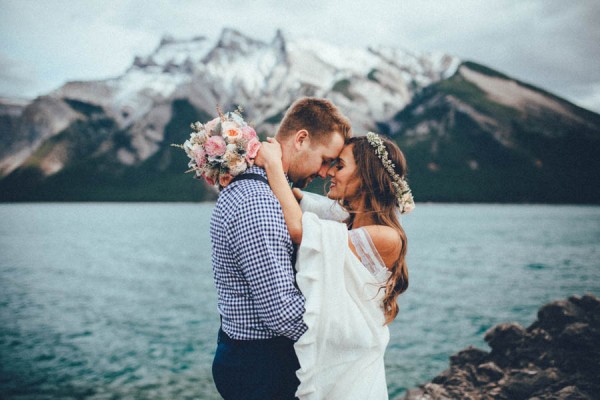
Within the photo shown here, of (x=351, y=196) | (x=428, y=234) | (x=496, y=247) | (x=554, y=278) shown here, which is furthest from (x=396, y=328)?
(x=428, y=234)

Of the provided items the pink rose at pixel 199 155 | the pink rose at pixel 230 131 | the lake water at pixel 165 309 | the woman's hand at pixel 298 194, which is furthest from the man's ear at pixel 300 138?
the lake water at pixel 165 309

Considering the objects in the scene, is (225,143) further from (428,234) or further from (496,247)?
(428,234)

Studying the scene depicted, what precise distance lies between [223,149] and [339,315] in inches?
60.6

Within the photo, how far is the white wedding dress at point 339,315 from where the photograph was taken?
129 inches

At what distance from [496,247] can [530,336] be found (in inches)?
1934

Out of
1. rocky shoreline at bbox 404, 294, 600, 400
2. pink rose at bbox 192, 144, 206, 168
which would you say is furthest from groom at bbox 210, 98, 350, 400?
rocky shoreline at bbox 404, 294, 600, 400

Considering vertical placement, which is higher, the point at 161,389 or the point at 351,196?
the point at 351,196

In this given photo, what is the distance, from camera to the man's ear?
4008 mm

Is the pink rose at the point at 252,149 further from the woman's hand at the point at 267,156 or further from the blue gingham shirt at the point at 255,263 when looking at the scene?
the blue gingham shirt at the point at 255,263

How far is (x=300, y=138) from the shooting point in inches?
158

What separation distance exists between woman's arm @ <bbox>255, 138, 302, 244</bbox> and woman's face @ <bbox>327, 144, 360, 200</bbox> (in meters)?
0.79

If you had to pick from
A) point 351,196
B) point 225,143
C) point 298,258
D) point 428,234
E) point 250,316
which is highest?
point 225,143

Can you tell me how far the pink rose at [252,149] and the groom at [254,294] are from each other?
3.5 inches

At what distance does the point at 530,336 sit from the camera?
1020 cm
